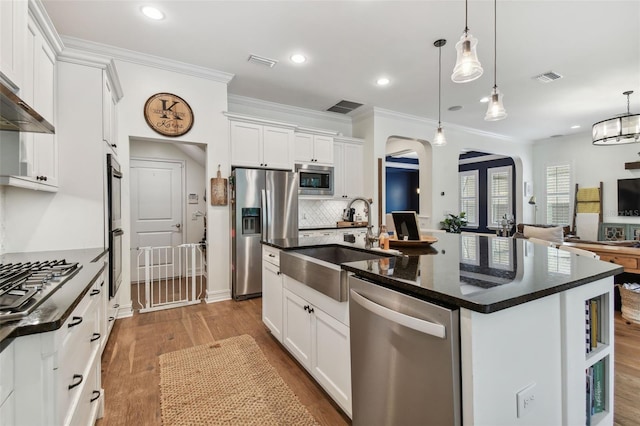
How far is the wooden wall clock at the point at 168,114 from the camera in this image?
353 cm

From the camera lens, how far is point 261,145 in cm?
430

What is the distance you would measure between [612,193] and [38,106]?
9.86 metres

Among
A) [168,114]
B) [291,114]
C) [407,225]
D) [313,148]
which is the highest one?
[291,114]

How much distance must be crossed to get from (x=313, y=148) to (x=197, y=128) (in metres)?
1.85

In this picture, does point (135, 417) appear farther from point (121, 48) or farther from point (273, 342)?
point (121, 48)

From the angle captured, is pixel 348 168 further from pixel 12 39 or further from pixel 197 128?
pixel 12 39

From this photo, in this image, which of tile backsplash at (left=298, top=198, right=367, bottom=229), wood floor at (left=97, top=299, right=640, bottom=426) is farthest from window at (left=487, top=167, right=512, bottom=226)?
wood floor at (left=97, top=299, right=640, bottom=426)

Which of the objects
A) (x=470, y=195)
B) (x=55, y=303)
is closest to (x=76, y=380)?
(x=55, y=303)

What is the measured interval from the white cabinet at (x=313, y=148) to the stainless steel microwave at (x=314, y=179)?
0.35ft

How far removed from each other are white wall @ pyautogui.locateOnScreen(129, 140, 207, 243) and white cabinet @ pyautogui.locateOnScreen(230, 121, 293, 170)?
4.83ft

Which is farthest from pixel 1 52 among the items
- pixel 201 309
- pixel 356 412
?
pixel 201 309

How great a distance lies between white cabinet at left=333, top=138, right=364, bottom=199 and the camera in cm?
530

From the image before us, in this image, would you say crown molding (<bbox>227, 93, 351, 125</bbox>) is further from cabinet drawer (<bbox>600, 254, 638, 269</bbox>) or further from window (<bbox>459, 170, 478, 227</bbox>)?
window (<bbox>459, 170, 478, 227</bbox>)

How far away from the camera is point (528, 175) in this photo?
25.9 ft
